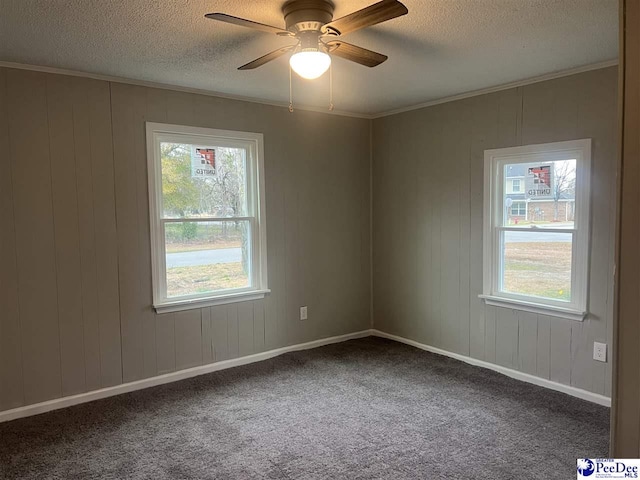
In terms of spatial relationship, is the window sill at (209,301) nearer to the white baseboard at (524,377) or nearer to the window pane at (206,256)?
the window pane at (206,256)

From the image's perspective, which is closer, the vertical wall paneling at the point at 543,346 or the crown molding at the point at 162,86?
the crown molding at the point at 162,86

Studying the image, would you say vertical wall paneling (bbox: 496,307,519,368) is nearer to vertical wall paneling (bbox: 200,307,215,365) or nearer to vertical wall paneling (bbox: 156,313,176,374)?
vertical wall paneling (bbox: 200,307,215,365)

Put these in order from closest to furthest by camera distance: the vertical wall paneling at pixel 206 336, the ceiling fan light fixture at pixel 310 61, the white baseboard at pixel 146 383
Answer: the ceiling fan light fixture at pixel 310 61
the white baseboard at pixel 146 383
the vertical wall paneling at pixel 206 336

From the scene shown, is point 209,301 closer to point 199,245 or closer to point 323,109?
point 199,245

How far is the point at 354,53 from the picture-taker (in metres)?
2.45

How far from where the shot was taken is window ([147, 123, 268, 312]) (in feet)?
12.0

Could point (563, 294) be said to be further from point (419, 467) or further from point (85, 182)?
point (85, 182)

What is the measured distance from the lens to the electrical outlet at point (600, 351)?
3.21 meters

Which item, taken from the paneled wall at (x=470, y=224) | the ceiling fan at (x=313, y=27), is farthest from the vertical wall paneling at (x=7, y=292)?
the paneled wall at (x=470, y=224)

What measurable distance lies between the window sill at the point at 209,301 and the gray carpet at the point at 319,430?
1.95 ft

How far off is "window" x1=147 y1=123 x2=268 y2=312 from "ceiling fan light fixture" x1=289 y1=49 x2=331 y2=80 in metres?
1.74

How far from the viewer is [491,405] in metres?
3.23

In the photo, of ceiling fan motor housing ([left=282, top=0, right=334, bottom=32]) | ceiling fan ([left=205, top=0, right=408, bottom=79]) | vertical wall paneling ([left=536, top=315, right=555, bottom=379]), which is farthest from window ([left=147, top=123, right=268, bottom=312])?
vertical wall paneling ([left=536, top=315, right=555, bottom=379])

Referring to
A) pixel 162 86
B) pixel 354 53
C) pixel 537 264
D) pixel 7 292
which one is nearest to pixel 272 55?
pixel 354 53
